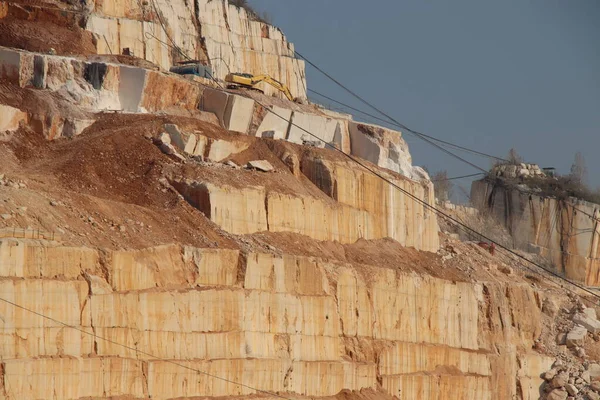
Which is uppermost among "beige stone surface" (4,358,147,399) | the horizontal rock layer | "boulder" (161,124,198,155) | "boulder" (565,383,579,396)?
"boulder" (161,124,198,155)

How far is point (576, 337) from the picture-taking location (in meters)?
67.0

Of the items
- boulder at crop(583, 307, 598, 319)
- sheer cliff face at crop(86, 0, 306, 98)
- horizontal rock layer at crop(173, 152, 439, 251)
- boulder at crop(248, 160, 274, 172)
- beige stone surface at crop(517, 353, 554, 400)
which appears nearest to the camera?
horizontal rock layer at crop(173, 152, 439, 251)

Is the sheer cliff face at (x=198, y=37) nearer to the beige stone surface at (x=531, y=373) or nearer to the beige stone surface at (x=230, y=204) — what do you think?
the beige stone surface at (x=230, y=204)

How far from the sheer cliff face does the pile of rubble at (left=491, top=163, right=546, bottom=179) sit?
17493 mm

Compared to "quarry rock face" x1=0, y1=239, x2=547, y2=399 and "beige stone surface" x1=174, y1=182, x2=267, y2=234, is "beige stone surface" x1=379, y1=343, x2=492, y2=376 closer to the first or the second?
"quarry rock face" x1=0, y1=239, x2=547, y2=399

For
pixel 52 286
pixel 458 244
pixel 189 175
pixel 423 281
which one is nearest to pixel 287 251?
pixel 189 175

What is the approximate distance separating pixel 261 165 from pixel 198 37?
531 inches

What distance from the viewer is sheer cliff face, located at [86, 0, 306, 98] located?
62.2m

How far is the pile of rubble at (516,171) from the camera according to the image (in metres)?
86.8

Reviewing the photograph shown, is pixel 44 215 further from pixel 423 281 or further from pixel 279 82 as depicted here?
pixel 279 82

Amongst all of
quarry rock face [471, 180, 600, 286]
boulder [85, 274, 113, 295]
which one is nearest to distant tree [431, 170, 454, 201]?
quarry rock face [471, 180, 600, 286]

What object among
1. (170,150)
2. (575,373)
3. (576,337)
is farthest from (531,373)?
(170,150)

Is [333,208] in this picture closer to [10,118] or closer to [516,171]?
[10,118]

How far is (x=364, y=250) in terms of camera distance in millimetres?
57344
